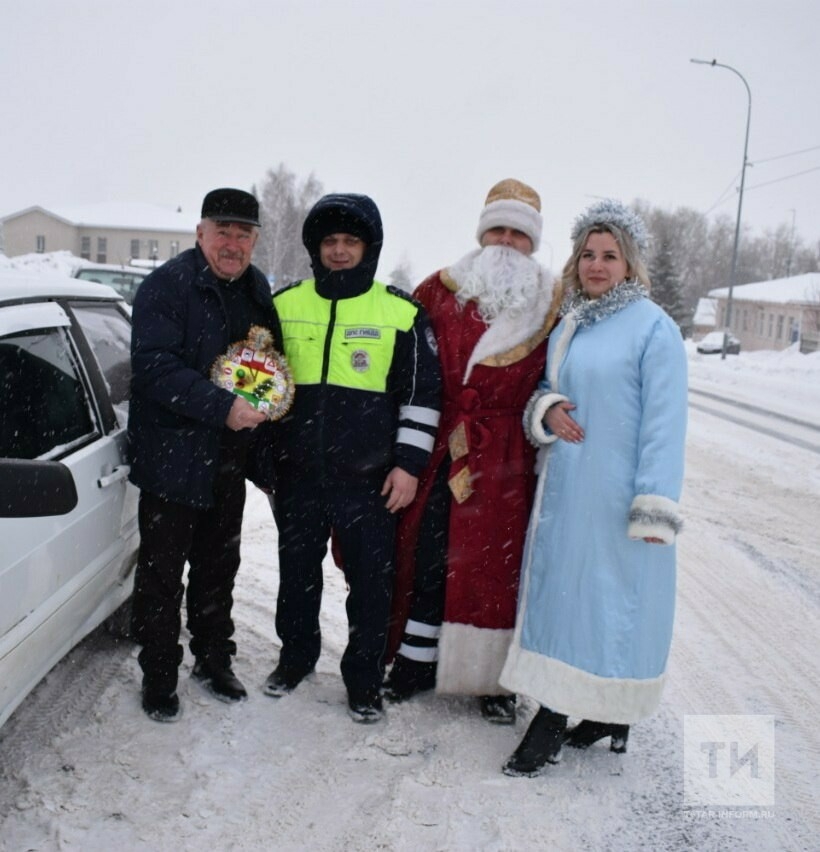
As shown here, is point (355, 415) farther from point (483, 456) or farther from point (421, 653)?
point (421, 653)

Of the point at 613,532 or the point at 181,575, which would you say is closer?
the point at 613,532

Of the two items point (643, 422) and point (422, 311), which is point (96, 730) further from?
point (643, 422)

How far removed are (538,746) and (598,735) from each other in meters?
0.32

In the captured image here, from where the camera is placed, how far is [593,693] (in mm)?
2867

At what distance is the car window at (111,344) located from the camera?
3.39 m

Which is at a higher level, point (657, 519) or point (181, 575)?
point (657, 519)

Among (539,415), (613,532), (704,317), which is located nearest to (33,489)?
(539,415)

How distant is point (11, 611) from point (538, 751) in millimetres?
1886

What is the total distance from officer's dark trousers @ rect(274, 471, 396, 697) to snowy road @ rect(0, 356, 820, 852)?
280 mm

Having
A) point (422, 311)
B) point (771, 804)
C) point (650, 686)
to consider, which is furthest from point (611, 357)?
point (771, 804)

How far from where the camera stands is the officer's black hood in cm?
321

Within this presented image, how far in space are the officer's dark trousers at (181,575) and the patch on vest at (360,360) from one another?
626 mm

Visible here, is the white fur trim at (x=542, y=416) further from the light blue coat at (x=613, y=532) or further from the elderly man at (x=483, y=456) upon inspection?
the elderly man at (x=483, y=456)

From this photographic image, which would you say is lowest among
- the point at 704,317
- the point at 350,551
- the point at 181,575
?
the point at 181,575
